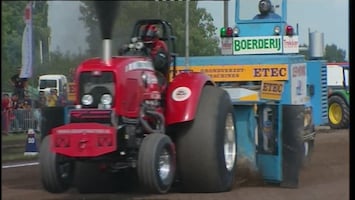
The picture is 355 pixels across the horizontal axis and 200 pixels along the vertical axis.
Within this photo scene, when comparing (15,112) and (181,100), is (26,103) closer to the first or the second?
(181,100)

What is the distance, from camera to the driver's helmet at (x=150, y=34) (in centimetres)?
576

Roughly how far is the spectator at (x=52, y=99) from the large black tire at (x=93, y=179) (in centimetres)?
52

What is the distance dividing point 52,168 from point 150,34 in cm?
131

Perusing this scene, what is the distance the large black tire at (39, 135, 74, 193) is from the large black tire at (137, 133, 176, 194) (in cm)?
61

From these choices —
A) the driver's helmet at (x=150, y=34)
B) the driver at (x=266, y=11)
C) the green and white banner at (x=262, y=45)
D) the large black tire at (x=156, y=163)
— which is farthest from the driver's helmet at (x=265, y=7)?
the large black tire at (x=156, y=163)

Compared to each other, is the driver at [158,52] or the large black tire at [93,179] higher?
the driver at [158,52]

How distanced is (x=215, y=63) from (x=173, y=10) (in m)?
1.99

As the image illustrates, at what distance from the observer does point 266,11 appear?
7.97 m

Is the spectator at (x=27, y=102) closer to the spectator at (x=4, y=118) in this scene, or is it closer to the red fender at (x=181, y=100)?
the red fender at (x=181, y=100)

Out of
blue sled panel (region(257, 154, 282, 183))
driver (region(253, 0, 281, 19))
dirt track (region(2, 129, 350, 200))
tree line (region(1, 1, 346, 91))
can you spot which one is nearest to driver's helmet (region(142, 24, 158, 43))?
tree line (region(1, 1, 346, 91))
